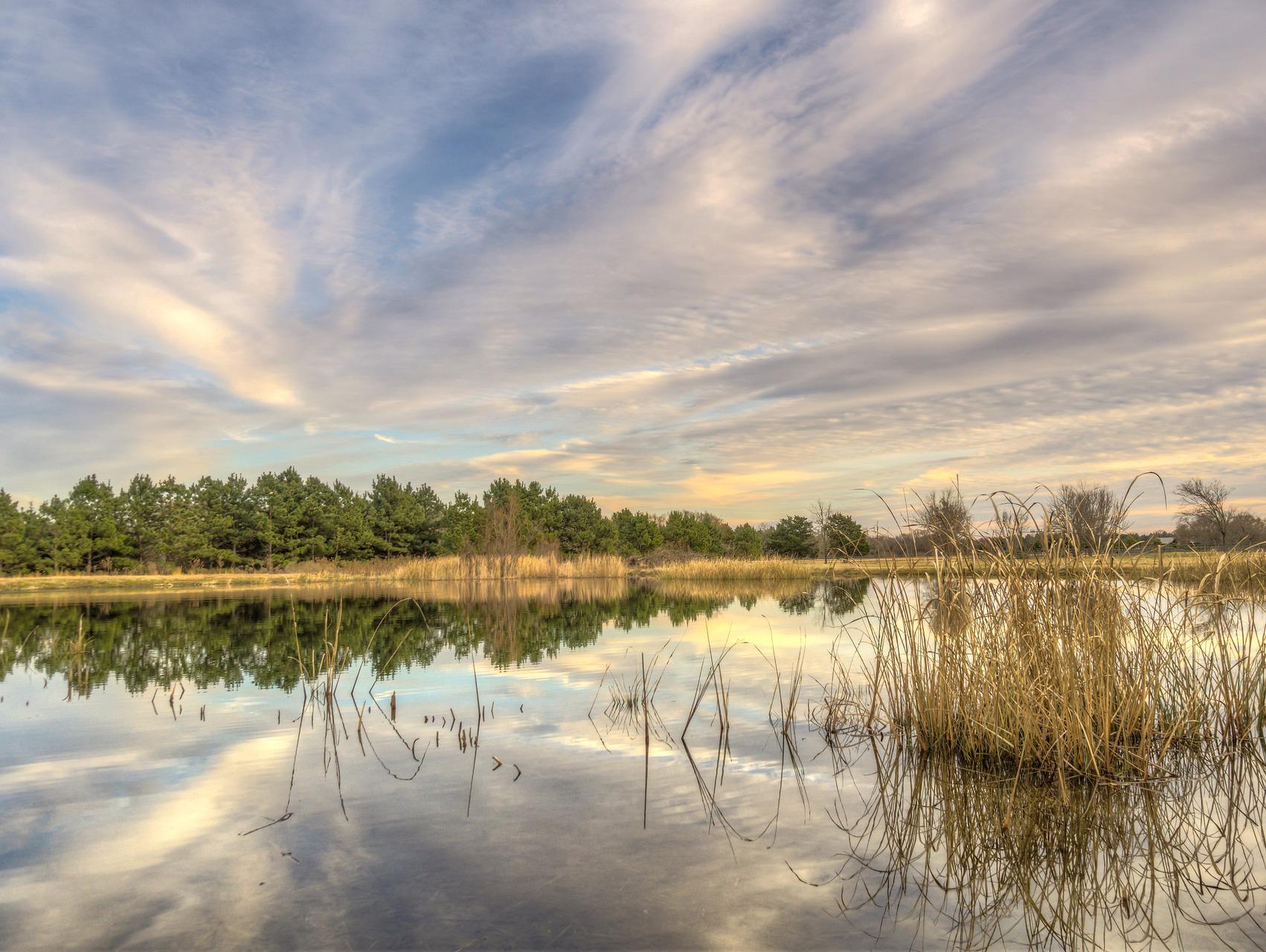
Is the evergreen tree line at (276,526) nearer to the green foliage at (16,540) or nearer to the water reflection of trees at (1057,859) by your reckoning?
the green foliage at (16,540)

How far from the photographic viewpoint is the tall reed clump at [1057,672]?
4934 mm

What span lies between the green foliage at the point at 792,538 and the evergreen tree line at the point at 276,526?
253 inches

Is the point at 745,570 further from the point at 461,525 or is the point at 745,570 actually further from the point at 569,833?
the point at 569,833

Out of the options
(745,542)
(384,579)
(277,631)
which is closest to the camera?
(277,631)

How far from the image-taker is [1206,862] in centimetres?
373

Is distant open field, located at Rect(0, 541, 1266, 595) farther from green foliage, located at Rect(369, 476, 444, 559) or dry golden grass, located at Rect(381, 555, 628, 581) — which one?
→ green foliage, located at Rect(369, 476, 444, 559)

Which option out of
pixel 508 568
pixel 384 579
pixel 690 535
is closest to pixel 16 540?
pixel 384 579

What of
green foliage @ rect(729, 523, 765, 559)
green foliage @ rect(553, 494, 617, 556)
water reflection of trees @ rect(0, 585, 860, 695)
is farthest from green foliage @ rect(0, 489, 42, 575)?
green foliage @ rect(729, 523, 765, 559)

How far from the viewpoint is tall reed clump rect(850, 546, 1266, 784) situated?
493cm

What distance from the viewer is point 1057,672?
4.95 metres

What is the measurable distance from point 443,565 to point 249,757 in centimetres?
3758

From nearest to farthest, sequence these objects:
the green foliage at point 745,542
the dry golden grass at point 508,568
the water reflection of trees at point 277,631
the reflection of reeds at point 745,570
→ 1. the water reflection of trees at point 277,631
2. the reflection of reeds at point 745,570
3. the dry golden grass at point 508,568
4. the green foliage at point 745,542

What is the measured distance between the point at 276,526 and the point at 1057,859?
56.2 meters

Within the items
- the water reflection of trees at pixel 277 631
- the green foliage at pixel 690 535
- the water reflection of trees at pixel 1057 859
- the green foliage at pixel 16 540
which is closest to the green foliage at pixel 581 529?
the green foliage at pixel 690 535
